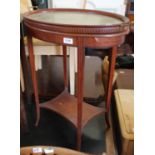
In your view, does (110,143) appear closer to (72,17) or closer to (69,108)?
A: (69,108)

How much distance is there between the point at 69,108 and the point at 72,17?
0.60 meters

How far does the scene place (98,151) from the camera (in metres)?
1.24

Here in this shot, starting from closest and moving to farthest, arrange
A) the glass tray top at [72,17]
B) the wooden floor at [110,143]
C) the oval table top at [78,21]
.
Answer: the oval table top at [78,21] → the glass tray top at [72,17] → the wooden floor at [110,143]

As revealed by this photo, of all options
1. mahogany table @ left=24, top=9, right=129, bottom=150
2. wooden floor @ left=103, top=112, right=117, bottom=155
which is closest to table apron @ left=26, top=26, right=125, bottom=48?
mahogany table @ left=24, top=9, right=129, bottom=150

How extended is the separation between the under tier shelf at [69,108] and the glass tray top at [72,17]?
0.60 m

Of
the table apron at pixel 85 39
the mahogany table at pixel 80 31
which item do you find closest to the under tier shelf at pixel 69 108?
the mahogany table at pixel 80 31

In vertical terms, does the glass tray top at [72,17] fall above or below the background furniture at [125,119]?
above

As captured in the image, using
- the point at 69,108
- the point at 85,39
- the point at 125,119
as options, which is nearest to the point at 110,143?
the point at 125,119

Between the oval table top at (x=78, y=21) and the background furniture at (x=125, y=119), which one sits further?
the background furniture at (x=125, y=119)

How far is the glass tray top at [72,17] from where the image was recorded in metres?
1.04

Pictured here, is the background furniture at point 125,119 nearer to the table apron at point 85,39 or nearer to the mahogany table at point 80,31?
the mahogany table at point 80,31
